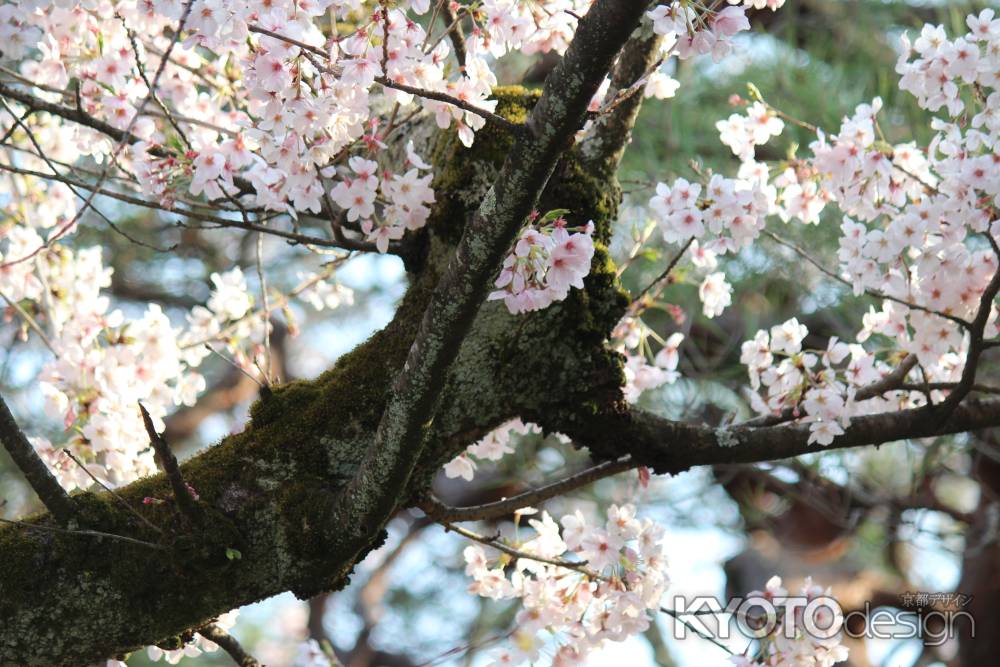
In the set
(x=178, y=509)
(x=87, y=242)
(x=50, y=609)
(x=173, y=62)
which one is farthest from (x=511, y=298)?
(x=87, y=242)

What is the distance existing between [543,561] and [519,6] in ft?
2.81

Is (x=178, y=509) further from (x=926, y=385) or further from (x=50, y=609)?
(x=926, y=385)

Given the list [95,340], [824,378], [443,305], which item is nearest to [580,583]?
[824,378]

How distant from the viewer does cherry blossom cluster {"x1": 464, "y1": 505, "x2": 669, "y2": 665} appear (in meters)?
1.73

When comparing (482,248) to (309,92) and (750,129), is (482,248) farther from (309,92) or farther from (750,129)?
(750,129)

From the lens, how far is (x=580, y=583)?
1.81 metres

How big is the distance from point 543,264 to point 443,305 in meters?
0.12

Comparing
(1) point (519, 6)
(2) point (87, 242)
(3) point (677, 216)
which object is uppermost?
(2) point (87, 242)

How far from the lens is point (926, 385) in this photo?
1.63m

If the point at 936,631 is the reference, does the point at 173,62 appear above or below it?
above

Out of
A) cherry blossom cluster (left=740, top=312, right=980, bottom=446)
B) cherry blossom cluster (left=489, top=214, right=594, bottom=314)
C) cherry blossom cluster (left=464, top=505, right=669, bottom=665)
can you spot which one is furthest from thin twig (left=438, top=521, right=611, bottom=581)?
cherry blossom cluster (left=489, top=214, right=594, bottom=314)

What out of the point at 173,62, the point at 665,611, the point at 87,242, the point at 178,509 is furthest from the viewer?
the point at 87,242

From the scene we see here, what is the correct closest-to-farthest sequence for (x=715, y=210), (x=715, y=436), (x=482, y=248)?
(x=482, y=248), (x=715, y=436), (x=715, y=210)

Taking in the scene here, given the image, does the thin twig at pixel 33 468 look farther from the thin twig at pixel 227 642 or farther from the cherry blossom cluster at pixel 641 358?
the cherry blossom cluster at pixel 641 358
